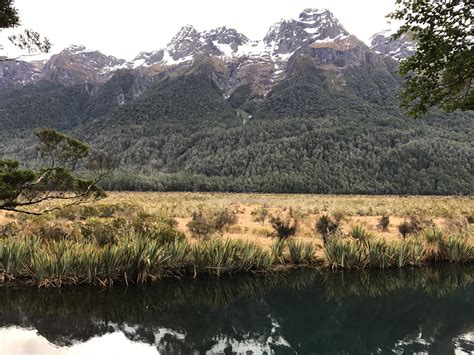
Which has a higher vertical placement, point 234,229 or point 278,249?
point 278,249

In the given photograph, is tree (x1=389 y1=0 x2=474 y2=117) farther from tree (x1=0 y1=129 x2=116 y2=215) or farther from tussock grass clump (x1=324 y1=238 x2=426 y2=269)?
tree (x1=0 y1=129 x2=116 y2=215)

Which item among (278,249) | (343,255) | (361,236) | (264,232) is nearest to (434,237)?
(361,236)

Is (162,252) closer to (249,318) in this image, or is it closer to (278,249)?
(249,318)

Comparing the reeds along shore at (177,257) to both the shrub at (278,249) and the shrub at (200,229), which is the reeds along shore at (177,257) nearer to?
→ the shrub at (278,249)

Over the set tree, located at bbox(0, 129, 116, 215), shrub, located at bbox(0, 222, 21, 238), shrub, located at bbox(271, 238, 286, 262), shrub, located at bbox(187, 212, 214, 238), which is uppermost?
tree, located at bbox(0, 129, 116, 215)

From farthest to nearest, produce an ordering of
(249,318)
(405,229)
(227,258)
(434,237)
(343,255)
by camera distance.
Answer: (405,229) < (434,237) < (343,255) < (227,258) < (249,318)

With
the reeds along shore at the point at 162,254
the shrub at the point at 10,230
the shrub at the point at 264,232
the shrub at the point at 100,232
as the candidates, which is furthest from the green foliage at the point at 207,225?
the shrub at the point at 10,230

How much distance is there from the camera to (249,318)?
10.5 meters

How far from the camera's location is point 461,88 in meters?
13.0

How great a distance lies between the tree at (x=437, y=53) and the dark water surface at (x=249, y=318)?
6741mm

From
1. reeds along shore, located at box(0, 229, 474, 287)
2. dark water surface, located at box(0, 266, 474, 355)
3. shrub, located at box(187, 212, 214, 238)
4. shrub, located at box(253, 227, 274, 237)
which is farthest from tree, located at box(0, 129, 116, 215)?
shrub, located at box(253, 227, 274, 237)

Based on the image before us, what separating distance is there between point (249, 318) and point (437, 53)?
393 inches

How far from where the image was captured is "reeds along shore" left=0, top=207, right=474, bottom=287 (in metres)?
12.4

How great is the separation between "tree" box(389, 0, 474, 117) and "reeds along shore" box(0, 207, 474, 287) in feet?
20.3
